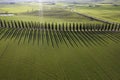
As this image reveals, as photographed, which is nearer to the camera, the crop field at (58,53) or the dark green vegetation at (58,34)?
the crop field at (58,53)

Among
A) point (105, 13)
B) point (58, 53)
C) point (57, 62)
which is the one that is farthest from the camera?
point (105, 13)

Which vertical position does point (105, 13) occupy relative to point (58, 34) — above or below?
below

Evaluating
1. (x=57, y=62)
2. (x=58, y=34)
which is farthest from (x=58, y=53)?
(x=58, y=34)

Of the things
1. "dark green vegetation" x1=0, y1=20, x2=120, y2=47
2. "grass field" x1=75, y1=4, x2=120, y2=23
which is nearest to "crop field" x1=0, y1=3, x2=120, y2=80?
"dark green vegetation" x1=0, y1=20, x2=120, y2=47

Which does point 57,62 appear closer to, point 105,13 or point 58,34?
point 58,34

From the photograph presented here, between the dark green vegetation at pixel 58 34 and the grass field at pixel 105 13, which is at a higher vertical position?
the dark green vegetation at pixel 58 34

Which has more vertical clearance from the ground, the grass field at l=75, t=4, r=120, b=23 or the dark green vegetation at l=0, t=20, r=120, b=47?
the dark green vegetation at l=0, t=20, r=120, b=47

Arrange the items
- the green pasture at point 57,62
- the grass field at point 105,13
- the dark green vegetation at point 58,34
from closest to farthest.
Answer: the green pasture at point 57,62 < the dark green vegetation at point 58,34 < the grass field at point 105,13

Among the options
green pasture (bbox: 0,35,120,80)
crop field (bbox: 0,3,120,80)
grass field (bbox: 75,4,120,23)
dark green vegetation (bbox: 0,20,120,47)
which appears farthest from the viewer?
grass field (bbox: 75,4,120,23)

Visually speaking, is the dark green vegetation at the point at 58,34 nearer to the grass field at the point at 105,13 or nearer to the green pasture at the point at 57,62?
the green pasture at the point at 57,62

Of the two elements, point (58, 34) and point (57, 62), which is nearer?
point (57, 62)

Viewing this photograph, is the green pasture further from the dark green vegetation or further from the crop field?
the dark green vegetation

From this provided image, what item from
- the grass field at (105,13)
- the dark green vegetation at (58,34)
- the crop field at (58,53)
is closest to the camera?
the crop field at (58,53)

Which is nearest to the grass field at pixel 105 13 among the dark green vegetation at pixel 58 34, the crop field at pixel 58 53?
the dark green vegetation at pixel 58 34
